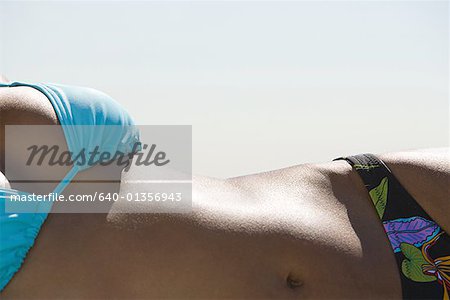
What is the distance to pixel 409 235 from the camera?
127 centimetres

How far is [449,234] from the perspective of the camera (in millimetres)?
1303

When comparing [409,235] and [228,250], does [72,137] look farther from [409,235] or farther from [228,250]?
[409,235]

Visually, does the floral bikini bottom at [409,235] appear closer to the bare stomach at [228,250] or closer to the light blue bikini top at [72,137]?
the bare stomach at [228,250]

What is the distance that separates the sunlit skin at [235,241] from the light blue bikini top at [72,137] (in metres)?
0.02

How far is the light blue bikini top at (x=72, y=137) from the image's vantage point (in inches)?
39.4

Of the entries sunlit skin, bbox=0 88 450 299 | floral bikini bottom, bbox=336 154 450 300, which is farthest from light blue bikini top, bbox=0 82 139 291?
floral bikini bottom, bbox=336 154 450 300

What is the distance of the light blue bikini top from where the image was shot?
3.28 ft

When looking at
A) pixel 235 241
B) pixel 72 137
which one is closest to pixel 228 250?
pixel 235 241

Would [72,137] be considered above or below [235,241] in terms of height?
above

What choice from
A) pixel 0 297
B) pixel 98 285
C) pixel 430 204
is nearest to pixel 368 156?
pixel 430 204

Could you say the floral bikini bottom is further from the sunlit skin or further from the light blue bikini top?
the light blue bikini top

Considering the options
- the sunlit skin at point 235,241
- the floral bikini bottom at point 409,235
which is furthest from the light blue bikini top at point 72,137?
the floral bikini bottom at point 409,235

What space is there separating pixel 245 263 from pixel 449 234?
498mm

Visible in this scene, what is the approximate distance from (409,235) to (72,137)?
72 cm
